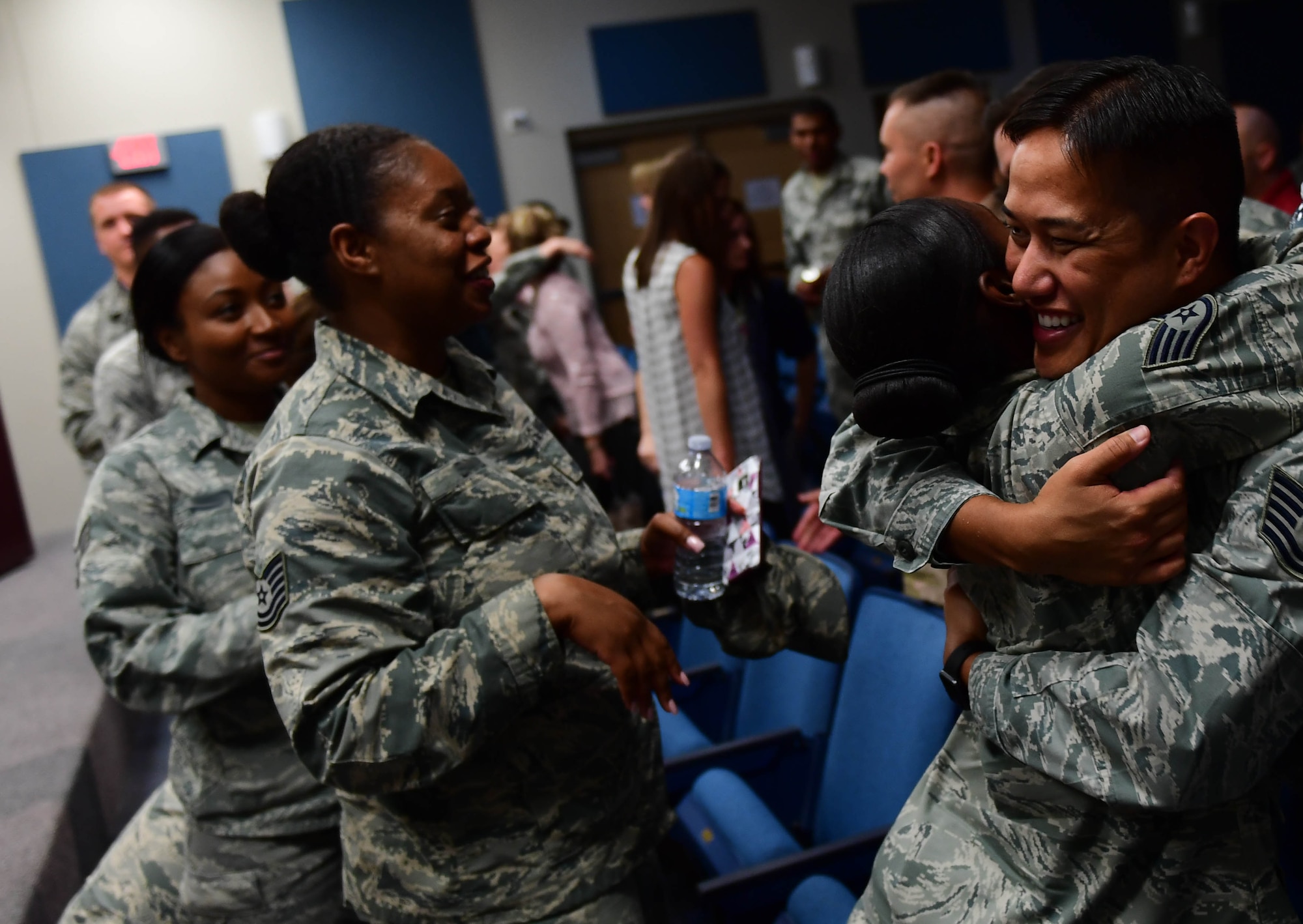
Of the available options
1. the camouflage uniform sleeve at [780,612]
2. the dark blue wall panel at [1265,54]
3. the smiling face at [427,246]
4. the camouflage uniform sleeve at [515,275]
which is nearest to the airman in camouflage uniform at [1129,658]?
the camouflage uniform sleeve at [780,612]

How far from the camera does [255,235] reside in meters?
1.46

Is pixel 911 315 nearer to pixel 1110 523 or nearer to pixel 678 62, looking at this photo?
pixel 1110 523

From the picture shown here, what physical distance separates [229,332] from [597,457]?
7.83 feet

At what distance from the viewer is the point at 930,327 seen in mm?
945

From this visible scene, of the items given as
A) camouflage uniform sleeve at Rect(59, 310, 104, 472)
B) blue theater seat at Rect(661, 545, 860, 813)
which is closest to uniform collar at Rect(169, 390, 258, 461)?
A: blue theater seat at Rect(661, 545, 860, 813)

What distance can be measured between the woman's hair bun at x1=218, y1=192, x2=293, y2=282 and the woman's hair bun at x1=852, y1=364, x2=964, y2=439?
0.86 m

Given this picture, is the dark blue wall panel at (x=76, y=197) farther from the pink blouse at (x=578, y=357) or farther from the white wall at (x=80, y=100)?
the pink blouse at (x=578, y=357)

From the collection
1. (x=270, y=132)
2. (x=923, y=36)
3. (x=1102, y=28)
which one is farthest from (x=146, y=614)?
(x=1102, y=28)

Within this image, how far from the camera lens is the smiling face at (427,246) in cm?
135

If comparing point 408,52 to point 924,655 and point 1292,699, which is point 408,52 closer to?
point 924,655

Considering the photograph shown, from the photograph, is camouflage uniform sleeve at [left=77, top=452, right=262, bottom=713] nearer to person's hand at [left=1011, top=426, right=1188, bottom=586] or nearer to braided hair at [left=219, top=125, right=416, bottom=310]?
braided hair at [left=219, top=125, right=416, bottom=310]

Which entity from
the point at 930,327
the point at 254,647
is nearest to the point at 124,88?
the point at 254,647

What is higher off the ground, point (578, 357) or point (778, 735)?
point (578, 357)

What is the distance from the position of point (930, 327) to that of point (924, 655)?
91cm
